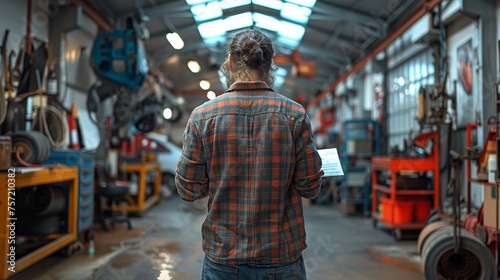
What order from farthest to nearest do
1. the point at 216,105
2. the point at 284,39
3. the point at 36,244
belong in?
the point at 284,39 < the point at 36,244 < the point at 216,105

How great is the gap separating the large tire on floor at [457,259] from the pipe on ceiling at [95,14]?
15.1 feet

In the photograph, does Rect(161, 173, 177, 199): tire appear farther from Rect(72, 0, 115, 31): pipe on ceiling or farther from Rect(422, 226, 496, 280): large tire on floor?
Rect(422, 226, 496, 280): large tire on floor

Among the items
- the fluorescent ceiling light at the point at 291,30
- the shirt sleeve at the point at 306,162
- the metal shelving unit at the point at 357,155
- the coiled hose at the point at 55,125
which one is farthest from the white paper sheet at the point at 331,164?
the fluorescent ceiling light at the point at 291,30

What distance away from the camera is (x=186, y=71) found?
35.3 ft

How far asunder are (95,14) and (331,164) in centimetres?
542

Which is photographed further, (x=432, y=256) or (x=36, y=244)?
(x=36, y=244)

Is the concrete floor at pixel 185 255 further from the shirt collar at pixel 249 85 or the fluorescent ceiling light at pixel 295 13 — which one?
the fluorescent ceiling light at pixel 295 13

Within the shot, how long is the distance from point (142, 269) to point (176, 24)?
4985mm

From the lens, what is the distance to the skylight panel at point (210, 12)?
22.8 feet

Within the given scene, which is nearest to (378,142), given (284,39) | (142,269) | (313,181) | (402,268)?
(284,39)

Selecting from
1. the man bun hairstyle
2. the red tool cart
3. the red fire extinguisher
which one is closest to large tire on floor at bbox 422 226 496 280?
the red tool cart

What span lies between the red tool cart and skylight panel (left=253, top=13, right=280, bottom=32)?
9.56 ft

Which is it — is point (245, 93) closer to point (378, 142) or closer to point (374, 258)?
point (374, 258)

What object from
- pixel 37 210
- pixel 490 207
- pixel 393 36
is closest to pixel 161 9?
pixel 393 36
